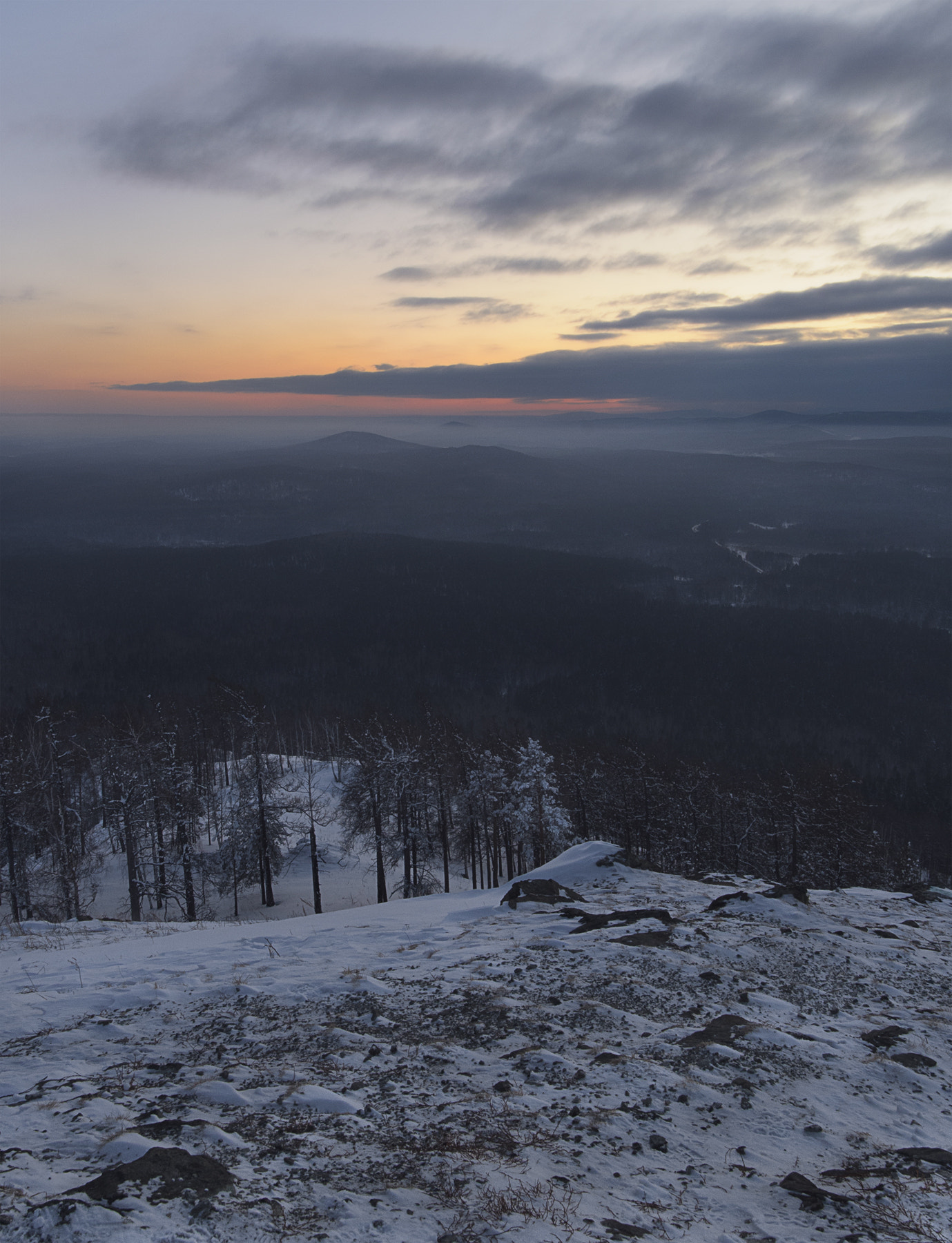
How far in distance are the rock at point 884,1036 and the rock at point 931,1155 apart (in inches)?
75.4

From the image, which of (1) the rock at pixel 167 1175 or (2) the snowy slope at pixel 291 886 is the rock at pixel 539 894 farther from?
(2) the snowy slope at pixel 291 886

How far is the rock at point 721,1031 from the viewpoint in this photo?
25.9 ft

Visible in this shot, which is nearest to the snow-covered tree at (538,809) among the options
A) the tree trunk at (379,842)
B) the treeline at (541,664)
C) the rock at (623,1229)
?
the tree trunk at (379,842)

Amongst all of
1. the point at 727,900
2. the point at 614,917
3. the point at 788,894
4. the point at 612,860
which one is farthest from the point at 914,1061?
the point at 612,860

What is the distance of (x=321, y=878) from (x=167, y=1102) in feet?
107

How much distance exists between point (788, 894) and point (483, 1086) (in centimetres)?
928

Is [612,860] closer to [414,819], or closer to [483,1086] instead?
[483,1086]

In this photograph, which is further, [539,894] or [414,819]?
[414,819]

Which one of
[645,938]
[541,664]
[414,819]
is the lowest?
[541,664]

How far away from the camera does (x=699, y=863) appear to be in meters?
35.2

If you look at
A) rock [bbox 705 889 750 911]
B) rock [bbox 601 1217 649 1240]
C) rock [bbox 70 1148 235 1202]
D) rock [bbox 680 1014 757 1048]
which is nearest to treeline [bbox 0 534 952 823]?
rock [bbox 705 889 750 911]

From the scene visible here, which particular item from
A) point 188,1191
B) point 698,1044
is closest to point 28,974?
point 188,1191

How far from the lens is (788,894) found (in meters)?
13.5

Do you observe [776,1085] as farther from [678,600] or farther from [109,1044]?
[678,600]
